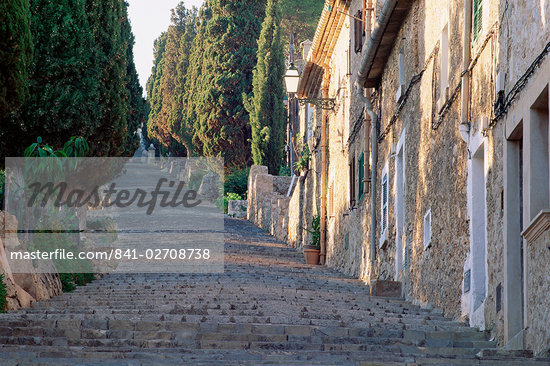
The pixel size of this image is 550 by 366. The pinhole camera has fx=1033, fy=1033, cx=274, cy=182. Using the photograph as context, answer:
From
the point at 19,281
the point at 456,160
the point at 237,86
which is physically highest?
the point at 237,86

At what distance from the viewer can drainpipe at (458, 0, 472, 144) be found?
10703 millimetres

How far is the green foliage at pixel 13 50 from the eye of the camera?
12.2 m

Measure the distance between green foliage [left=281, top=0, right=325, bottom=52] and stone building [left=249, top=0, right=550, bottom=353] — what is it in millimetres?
33408

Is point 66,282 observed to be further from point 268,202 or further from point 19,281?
point 268,202

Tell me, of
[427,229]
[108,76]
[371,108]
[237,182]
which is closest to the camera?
[427,229]

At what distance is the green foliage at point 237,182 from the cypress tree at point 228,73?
3.18 ft

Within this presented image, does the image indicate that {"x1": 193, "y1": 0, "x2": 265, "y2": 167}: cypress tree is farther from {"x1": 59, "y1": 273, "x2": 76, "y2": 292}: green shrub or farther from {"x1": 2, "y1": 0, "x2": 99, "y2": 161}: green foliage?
{"x1": 59, "y1": 273, "x2": 76, "y2": 292}: green shrub

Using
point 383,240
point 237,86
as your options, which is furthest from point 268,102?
point 383,240

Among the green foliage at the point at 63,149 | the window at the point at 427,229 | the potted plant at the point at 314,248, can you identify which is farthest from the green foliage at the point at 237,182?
the window at the point at 427,229

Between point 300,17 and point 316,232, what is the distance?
1246 inches

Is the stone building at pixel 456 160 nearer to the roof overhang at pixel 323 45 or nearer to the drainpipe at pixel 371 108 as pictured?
the drainpipe at pixel 371 108

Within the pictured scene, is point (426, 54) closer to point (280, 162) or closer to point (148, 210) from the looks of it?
point (148, 210)

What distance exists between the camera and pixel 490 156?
975cm

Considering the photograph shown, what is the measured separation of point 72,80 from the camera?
18203mm
